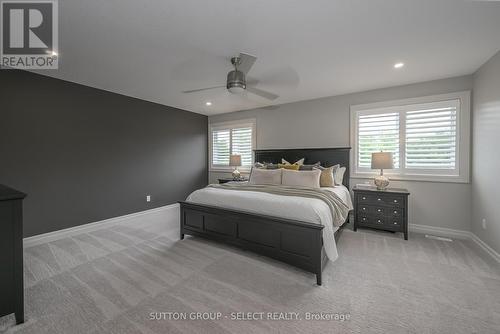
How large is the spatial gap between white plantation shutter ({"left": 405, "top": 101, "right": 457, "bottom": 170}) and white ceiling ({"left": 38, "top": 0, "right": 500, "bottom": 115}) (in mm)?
589

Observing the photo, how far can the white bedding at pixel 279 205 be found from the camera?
7.41 feet

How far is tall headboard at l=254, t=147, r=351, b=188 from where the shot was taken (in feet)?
13.9

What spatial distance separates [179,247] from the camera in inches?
118

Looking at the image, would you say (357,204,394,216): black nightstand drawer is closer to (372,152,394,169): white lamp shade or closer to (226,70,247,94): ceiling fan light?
(372,152,394,169): white lamp shade

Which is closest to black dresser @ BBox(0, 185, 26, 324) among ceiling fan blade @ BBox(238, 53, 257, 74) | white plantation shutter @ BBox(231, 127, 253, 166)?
ceiling fan blade @ BBox(238, 53, 257, 74)

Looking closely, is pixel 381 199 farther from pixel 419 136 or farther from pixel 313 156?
pixel 313 156

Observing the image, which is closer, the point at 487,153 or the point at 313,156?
the point at 487,153

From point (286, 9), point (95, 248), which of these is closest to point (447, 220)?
point (286, 9)

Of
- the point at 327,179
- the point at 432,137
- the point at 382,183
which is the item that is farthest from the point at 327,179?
the point at 432,137

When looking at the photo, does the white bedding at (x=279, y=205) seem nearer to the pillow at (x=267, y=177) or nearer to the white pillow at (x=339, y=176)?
the pillow at (x=267, y=177)

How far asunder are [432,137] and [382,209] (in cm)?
148

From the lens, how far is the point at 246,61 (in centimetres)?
279

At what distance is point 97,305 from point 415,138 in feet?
16.1

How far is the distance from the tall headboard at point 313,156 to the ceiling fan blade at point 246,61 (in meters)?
2.35
